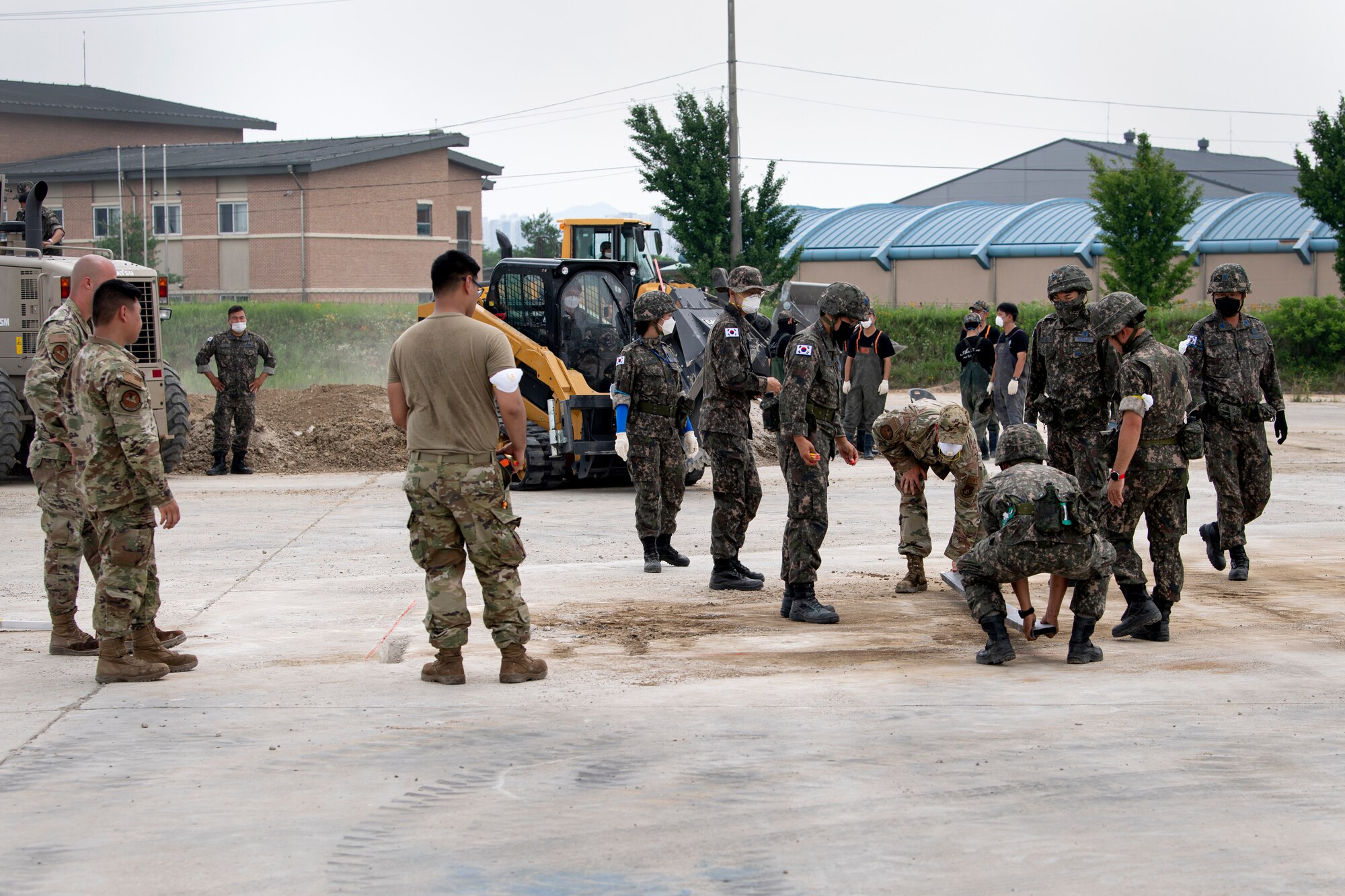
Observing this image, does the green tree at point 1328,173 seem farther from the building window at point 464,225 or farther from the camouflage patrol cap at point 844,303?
the camouflage patrol cap at point 844,303

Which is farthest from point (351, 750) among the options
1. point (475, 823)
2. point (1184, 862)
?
point (1184, 862)

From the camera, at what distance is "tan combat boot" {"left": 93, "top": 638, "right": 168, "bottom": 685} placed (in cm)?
611

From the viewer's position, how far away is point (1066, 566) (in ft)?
21.1

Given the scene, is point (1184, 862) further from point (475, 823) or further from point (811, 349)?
point (811, 349)

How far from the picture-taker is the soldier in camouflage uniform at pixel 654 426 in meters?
9.45

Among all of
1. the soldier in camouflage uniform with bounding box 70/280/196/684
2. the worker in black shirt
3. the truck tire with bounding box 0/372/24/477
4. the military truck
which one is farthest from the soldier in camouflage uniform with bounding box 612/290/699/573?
the worker in black shirt

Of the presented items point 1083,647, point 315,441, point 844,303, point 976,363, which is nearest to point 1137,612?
point 1083,647

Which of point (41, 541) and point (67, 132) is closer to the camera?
point (41, 541)

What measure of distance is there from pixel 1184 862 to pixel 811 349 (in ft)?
13.6

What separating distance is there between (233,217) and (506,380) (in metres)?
37.8

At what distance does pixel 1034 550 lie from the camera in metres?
6.42

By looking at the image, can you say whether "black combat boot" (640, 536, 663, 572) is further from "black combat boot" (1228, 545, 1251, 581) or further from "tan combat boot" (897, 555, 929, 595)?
"black combat boot" (1228, 545, 1251, 581)

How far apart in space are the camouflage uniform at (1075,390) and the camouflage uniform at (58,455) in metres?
5.07

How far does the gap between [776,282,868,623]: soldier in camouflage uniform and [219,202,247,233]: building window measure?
36.1 m
